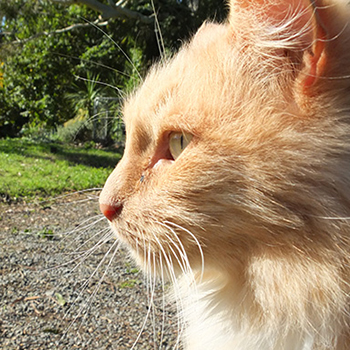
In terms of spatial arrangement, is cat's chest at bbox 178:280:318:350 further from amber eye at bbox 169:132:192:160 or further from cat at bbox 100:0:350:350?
amber eye at bbox 169:132:192:160

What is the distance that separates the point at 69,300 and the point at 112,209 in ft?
5.90

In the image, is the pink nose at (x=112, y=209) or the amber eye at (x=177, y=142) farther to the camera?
the pink nose at (x=112, y=209)

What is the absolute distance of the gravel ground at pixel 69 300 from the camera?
7.89 feet

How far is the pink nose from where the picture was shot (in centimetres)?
137

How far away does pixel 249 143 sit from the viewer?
3.78 feet

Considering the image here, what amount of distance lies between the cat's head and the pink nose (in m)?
0.03

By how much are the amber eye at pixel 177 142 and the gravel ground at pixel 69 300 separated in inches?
26.3

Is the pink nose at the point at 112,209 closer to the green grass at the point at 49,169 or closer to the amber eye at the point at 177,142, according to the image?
the amber eye at the point at 177,142

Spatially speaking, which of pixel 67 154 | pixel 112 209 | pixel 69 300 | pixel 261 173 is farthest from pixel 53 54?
pixel 261 173

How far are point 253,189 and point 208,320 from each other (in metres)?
0.77

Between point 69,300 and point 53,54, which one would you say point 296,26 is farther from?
point 53,54

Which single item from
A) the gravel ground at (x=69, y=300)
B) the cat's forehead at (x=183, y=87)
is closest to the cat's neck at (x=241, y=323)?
the gravel ground at (x=69, y=300)

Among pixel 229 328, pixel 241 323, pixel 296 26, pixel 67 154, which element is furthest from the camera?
pixel 67 154

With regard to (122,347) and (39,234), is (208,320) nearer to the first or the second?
(122,347)
